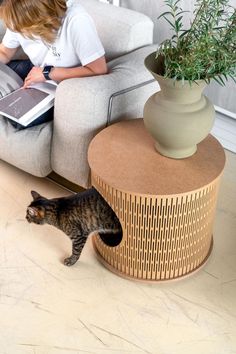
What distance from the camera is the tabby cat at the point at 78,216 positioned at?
5.73ft

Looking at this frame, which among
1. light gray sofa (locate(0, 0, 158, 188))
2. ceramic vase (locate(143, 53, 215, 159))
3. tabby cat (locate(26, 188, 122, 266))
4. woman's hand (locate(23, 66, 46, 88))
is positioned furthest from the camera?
woman's hand (locate(23, 66, 46, 88))

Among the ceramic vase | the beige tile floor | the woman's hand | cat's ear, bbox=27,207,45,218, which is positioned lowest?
the beige tile floor

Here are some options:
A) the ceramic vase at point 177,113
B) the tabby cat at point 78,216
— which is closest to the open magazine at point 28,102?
the tabby cat at point 78,216

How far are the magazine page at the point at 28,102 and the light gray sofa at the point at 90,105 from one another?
0.08 m

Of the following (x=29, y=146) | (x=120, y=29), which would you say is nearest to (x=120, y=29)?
(x=120, y=29)

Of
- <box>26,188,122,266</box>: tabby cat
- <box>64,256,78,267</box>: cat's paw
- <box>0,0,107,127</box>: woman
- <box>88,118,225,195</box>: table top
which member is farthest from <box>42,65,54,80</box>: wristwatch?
<box>64,256,78,267</box>: cat's paw

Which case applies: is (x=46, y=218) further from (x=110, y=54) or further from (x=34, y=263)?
(x=110, y=54)

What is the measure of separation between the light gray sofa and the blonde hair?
0.22 m

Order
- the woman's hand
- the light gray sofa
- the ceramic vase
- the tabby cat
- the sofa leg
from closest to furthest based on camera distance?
the ceramic vase < the tabby cat < the light gray sofa < the woman's hand < the sofa leg

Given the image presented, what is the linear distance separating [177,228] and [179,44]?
57 centimetres

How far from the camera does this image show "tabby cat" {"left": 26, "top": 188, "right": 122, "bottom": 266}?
5.73 ft

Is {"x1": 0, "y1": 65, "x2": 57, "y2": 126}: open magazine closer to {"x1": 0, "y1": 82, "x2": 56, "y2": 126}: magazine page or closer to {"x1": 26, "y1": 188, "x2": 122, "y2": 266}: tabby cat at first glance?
{"x1": 0, "y1": 82, "x2": 56, "y2": 126}: magazine page

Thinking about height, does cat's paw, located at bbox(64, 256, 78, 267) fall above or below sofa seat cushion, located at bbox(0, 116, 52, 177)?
below

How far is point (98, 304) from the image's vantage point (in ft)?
5.54
